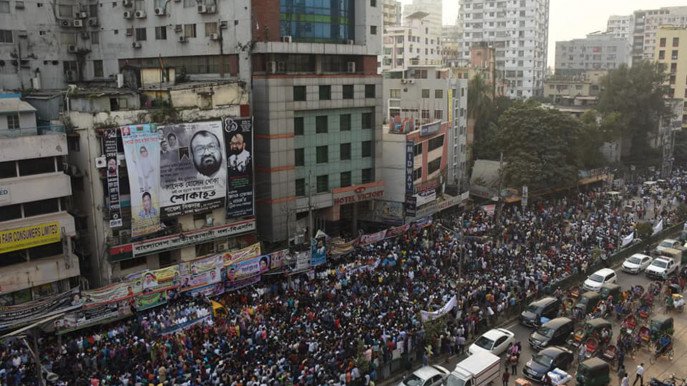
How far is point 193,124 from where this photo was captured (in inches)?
1351

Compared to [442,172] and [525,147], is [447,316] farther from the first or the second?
[525,147]

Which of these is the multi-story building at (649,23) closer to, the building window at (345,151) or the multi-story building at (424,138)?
the multi-story building at (424,138)

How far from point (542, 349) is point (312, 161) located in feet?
64.7

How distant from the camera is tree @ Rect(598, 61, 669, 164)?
77875 mm

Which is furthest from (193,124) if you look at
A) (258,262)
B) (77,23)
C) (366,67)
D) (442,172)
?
(442,172)

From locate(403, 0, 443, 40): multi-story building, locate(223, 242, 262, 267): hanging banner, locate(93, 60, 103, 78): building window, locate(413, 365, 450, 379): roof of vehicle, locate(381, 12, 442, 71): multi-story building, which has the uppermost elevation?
locate(403, 0, 443, 40): multi-story building

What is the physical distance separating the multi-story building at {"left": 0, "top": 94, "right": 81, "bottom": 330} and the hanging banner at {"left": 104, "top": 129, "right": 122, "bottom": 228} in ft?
6.15

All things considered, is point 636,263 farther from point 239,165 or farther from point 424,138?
point 239,165

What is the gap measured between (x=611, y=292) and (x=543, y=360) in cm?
1033

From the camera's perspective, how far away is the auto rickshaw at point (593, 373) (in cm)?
2634

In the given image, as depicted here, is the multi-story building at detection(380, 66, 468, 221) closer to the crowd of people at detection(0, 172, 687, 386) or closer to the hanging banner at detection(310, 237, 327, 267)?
the crowd of people at detection(0, 172, 687, 386)

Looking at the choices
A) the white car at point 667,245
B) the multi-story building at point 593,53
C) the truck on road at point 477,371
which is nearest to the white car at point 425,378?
the truck on road at point 477,371


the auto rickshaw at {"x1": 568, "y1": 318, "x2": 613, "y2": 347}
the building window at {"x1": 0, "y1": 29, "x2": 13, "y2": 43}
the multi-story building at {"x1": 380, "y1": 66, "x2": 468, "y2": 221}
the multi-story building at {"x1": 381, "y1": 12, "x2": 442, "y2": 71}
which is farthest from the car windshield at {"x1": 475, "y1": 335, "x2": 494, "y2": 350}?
the multi-story building at {"x1": 381, "y1": 12, "x2": 442, "y2": 71}

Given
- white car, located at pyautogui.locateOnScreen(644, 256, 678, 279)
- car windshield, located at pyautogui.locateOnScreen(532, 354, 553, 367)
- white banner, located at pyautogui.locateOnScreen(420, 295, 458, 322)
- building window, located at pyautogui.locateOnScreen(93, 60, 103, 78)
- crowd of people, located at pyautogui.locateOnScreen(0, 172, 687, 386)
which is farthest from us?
building window, located at pyautogui.locateOnScreen(93, 60, 103, 78)
